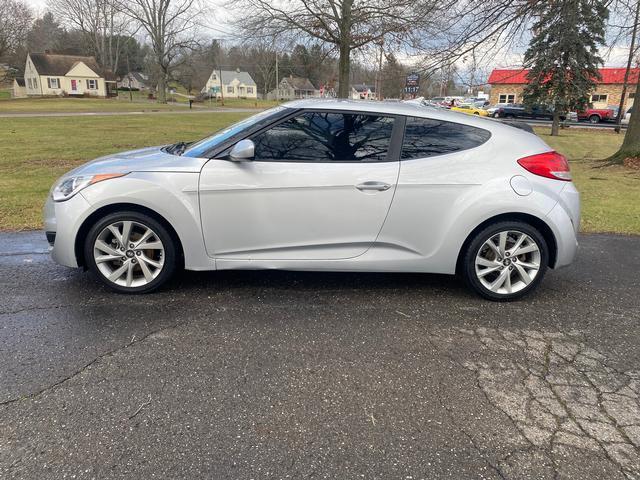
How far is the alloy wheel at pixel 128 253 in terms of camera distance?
12.8 feet

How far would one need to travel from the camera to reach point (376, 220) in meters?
3.93

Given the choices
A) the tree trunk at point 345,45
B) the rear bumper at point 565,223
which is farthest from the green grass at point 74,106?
the rear bumper at point 565,223

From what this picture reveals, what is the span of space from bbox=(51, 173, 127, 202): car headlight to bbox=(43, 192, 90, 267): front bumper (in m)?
0.04

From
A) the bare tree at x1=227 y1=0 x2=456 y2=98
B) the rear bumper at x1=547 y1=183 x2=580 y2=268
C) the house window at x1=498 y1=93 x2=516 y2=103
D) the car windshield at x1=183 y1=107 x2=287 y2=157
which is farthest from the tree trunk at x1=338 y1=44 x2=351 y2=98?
the house window at x1=498 y1=93 x2=516 y2=103

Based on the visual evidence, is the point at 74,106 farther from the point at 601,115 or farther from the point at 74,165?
the point at 601,115

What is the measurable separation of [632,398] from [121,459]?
2777 mm

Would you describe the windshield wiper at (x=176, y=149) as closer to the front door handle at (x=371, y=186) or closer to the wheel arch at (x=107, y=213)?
the wheel arch at (x=107, y=213)

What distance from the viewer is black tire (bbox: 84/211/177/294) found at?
387 cm

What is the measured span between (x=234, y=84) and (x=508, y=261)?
10636cm

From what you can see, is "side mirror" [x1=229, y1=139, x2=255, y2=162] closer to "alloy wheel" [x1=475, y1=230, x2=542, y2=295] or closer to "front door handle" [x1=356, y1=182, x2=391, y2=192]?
"front door handle" [x1=356, y1=182, x2=391, y2=192]

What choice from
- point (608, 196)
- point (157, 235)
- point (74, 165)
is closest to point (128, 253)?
point (157, 235)

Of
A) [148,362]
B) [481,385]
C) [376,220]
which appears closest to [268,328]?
[148,362]

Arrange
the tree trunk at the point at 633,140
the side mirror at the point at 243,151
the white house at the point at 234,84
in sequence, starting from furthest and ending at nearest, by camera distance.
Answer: the white house at the point at 234,84
the tree trunk at the point at 633,140
the side mirror at the point at 243,151

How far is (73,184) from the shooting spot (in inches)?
155
